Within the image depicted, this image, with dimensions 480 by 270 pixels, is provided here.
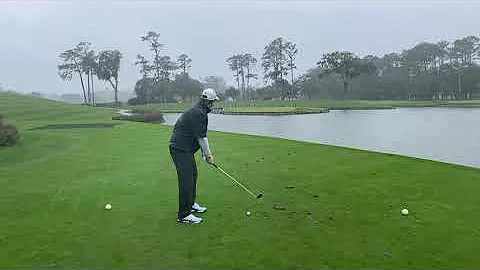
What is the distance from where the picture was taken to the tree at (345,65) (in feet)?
374

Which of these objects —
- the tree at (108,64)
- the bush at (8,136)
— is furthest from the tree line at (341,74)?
the bush at (8,136)

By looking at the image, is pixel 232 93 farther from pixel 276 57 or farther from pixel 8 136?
pixel 8 136

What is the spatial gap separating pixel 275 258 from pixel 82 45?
134 meters

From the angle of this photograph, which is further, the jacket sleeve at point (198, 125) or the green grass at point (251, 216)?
the jacket sleeve at point (198, 125)

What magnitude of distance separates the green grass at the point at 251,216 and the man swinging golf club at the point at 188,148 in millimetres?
365

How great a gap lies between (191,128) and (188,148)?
370mm

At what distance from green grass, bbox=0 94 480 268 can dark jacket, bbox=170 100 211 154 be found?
52.9 inches

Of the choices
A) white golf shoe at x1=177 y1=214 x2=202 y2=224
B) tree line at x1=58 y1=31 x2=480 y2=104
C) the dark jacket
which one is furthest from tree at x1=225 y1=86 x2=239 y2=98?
white golf shoe at x1=177 y1=214 x2=202 y2=224

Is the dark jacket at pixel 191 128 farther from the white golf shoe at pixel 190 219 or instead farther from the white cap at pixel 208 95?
the white golf shoe at pixel 190 219

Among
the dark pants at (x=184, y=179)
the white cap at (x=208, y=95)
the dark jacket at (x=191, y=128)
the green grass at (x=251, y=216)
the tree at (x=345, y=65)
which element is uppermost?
the tree at (x=345, y=65)

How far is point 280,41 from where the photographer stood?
12975cm

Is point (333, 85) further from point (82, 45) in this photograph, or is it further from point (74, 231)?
point (74, 231)

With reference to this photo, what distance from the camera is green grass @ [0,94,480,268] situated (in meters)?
6.56

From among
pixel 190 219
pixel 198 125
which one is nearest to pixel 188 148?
pixel 198 125
